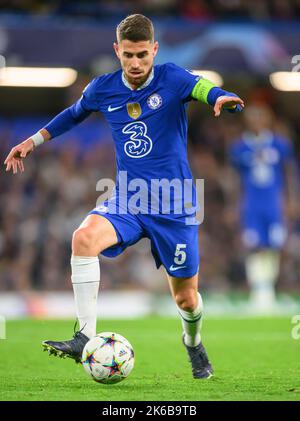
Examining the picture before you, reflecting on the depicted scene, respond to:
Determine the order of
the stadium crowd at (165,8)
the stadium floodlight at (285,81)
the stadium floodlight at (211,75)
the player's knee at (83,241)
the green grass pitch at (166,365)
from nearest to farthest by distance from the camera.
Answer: the green grass pitch at (166,365), the player's knee at (83,241), the stadium crowd at (165,8), the stadium floodlight at (211,75), the stadium floodlight at (285,81)

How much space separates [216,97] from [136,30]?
741 millimetres

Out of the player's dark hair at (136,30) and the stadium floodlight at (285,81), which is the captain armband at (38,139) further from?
the stadium floodlight at (285,81)

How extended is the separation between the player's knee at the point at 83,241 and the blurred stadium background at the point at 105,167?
278 inches

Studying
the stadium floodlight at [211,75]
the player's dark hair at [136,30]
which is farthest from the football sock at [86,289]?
the stadium floodlight at [211,75]

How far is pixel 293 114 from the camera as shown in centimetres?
1841

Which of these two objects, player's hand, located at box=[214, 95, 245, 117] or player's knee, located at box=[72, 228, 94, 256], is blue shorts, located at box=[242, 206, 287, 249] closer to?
player's knee, located at box=[72, 228, 94, 256]

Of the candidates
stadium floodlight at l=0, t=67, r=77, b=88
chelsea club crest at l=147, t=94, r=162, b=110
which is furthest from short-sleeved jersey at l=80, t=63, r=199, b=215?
stadium floodlight at l=0, t=67, r=77, b=88

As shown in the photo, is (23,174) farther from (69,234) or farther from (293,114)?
(293,114)

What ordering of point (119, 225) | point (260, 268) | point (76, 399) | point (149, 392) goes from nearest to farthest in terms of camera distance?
point (76, 399)
point (149, 392)
point (119, 225)
point (260, 268)

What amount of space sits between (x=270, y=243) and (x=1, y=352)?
5.82m

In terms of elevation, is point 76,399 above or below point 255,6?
below

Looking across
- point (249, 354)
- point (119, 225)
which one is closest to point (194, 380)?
point (119, 225)

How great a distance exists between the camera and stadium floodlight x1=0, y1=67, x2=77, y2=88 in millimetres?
15741

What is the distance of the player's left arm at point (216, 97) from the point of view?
5.51 metres
